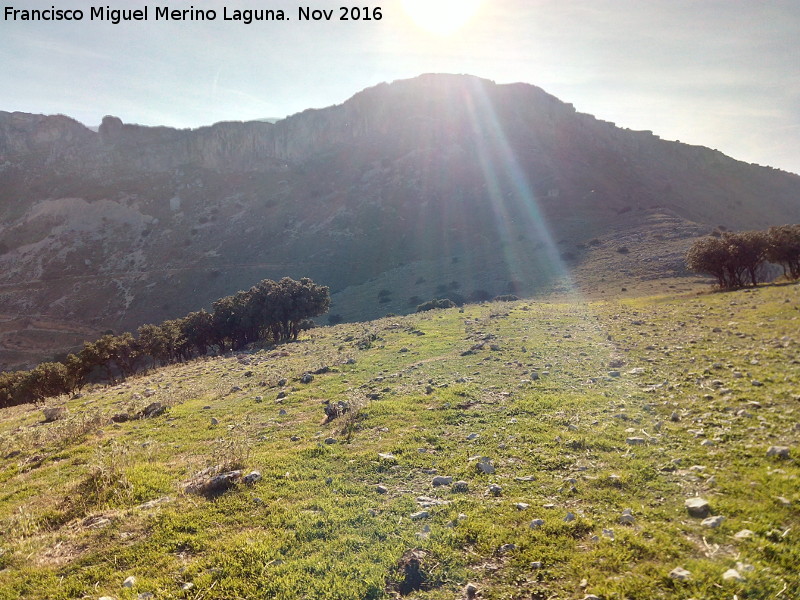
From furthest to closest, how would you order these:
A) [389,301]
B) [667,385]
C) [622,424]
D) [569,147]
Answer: [569,147] < [389,301] < [667,385] < [622,424]

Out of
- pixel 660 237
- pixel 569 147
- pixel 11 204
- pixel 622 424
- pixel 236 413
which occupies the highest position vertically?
pixel 569 147

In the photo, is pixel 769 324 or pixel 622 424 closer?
pixel 622 424

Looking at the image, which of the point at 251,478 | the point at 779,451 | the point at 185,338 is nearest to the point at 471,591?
the point at 251,478

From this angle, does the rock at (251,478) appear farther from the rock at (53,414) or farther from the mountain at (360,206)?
the mountain at (360,206)

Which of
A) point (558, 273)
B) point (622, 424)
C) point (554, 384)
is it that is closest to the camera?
point (622, 424)

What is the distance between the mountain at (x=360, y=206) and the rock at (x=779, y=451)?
2182 inches

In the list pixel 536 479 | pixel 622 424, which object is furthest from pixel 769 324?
pixel 536 479

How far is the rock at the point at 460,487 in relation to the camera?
8383 millimetres

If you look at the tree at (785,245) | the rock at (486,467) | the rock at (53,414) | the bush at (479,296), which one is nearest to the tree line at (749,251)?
the tree at (785,245)

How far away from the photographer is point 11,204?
11825 cm

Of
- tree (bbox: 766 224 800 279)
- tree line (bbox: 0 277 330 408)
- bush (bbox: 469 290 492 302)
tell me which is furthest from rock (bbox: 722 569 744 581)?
bush (bbox: 469 290 492 302)

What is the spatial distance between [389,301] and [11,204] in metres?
113

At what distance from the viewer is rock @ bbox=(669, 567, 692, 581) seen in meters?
5.41

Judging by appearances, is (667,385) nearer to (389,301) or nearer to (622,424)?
(622,424)
